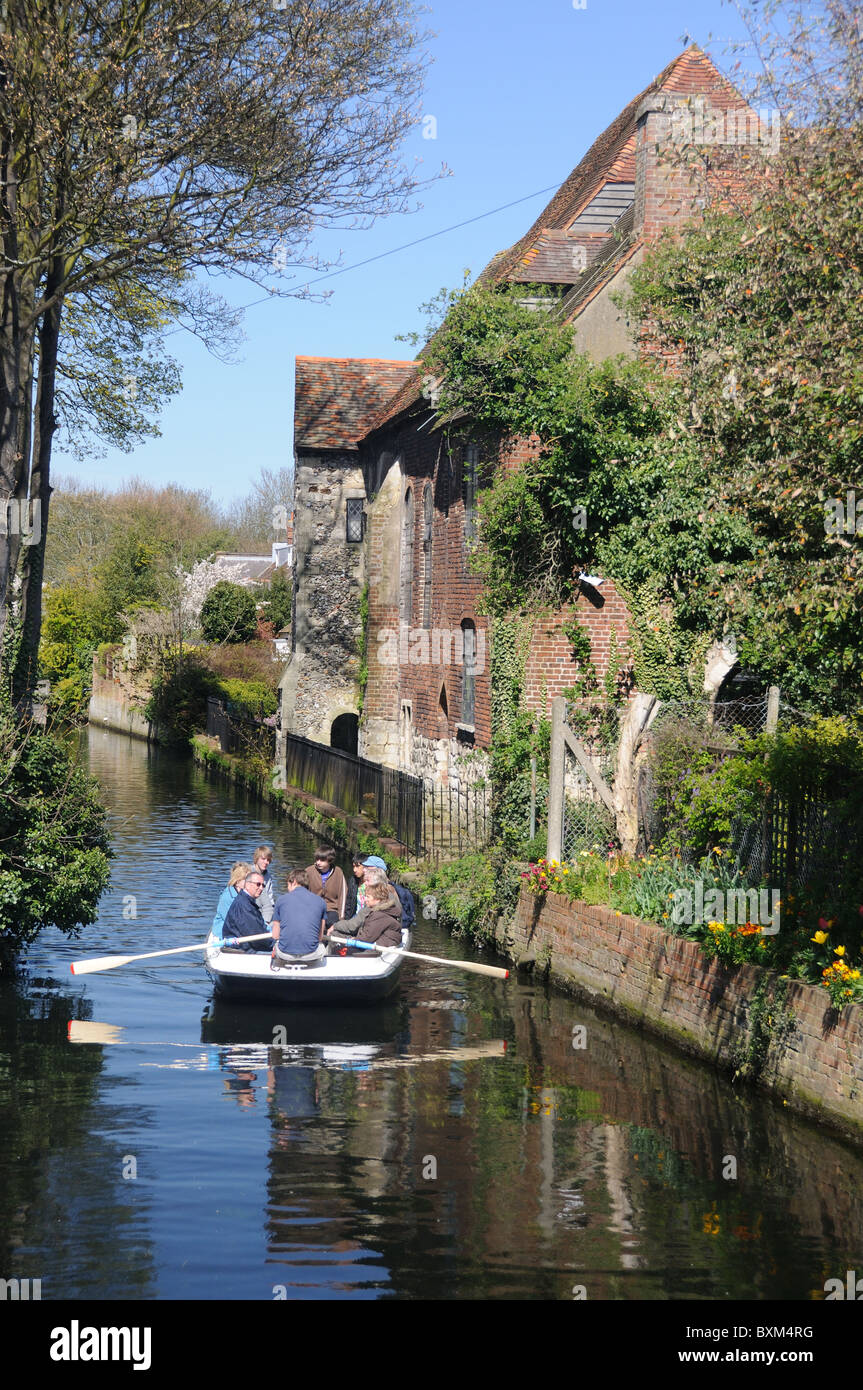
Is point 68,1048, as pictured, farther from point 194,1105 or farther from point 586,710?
point 586,710

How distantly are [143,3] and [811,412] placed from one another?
9786 mm

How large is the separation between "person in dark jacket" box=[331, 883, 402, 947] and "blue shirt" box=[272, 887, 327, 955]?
1027 millimetres

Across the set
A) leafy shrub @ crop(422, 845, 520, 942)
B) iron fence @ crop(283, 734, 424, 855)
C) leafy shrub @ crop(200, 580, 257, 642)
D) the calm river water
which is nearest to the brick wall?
iron fence @ crop(283, 734, 424, 855)

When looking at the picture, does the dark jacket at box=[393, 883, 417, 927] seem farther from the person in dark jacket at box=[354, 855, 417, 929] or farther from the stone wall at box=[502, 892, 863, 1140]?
the stone wall at box=[502, 892, 863, 1140]

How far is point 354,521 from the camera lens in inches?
1451

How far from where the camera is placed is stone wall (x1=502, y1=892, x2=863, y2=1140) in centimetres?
1021

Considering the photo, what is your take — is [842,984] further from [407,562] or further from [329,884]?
[407,562]

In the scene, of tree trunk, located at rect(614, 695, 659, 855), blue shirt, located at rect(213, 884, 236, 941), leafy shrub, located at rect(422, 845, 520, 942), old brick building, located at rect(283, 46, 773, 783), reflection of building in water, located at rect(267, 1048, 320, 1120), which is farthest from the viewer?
old brick building, located at rect(283, 46, 773, 783)

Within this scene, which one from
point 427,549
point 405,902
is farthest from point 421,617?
point 405,902

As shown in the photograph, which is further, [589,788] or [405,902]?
[589,788]

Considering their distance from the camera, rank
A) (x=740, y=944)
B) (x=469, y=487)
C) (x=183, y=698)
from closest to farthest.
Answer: (x=740, y=944) → (x=469, y=487) → (x=183, y=698)

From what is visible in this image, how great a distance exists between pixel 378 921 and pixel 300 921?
1.33m

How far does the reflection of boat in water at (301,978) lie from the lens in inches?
561

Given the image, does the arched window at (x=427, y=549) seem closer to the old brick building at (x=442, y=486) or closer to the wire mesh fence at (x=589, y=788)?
the old brick building at (x=442, y=486)
